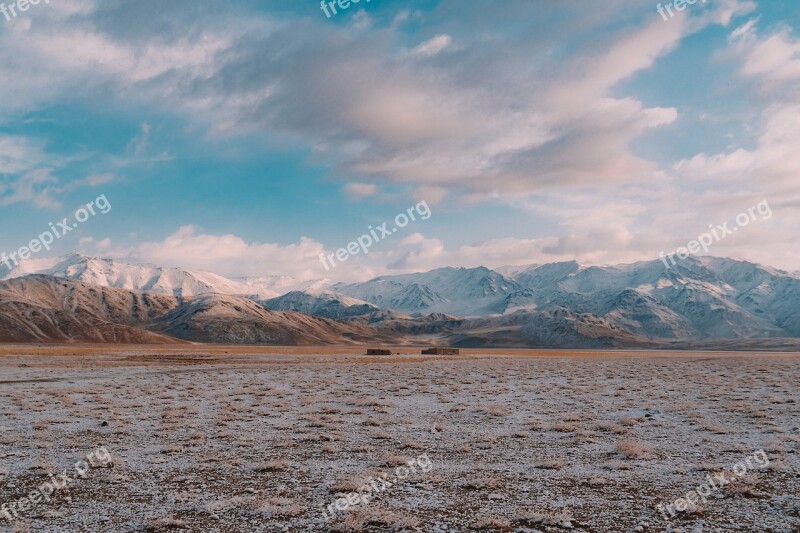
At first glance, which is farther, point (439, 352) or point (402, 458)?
point (439, 352)

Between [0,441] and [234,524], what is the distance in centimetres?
1319

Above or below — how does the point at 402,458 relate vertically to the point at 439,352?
above

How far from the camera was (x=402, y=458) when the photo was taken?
1617 cm

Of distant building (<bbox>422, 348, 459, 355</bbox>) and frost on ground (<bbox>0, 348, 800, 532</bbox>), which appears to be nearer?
frost on ground (<bbox>0, 348, 800, 532</bbox>)

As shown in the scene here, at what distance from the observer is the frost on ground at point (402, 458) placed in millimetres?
11203

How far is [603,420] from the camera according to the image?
23.0 m

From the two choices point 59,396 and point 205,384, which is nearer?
point 59,396

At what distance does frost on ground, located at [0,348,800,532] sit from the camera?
1120 cm

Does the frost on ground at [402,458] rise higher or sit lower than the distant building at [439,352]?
higher

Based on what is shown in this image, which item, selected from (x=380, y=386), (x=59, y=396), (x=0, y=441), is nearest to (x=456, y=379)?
(x=380, y=386)

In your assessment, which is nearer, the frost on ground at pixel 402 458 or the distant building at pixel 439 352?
the frost on ground at pixel 402 458

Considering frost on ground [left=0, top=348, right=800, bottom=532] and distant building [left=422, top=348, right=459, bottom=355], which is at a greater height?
frost on ground [left=0, top=348, right=800, bottom=532]

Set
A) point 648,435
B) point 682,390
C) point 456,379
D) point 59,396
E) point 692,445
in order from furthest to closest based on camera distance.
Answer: point 456,379 < point 682,390 < point 59,396 < point 648,435 < point 692,445

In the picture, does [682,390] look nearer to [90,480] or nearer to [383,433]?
[383,433]
